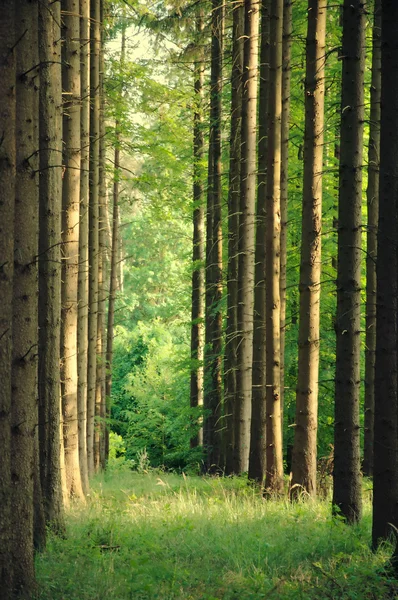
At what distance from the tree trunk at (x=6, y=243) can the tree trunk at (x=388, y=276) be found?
3.67 m

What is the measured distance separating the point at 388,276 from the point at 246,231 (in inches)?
291

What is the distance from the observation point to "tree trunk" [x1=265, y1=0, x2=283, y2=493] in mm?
12562

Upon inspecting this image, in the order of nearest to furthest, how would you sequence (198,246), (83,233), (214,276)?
(83,233) < (214,276) < (198,246)

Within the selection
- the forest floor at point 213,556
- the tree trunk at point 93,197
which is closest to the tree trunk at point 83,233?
the tree trunk at point 93,197

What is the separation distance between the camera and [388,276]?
734 cm

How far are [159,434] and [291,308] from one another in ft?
44.2

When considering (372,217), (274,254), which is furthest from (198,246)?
(274,254)

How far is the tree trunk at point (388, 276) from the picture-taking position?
7344 mm

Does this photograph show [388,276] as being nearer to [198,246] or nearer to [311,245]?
[311,245]

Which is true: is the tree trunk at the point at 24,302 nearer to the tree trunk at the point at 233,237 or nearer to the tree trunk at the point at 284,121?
the tree trunk at the point at 284,121

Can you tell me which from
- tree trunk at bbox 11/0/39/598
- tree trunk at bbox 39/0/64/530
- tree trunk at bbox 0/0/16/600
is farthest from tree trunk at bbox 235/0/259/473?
tree trunk at bbox 0/0/16/600

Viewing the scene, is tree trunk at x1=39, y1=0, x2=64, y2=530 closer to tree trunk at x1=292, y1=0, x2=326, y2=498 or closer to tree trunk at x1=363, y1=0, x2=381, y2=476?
tree trunk at x1=292, y1=0, x2=326, y2=498

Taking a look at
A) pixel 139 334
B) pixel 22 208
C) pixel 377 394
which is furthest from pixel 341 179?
pixel 139 334

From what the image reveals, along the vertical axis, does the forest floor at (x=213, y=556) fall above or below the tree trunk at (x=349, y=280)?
below
